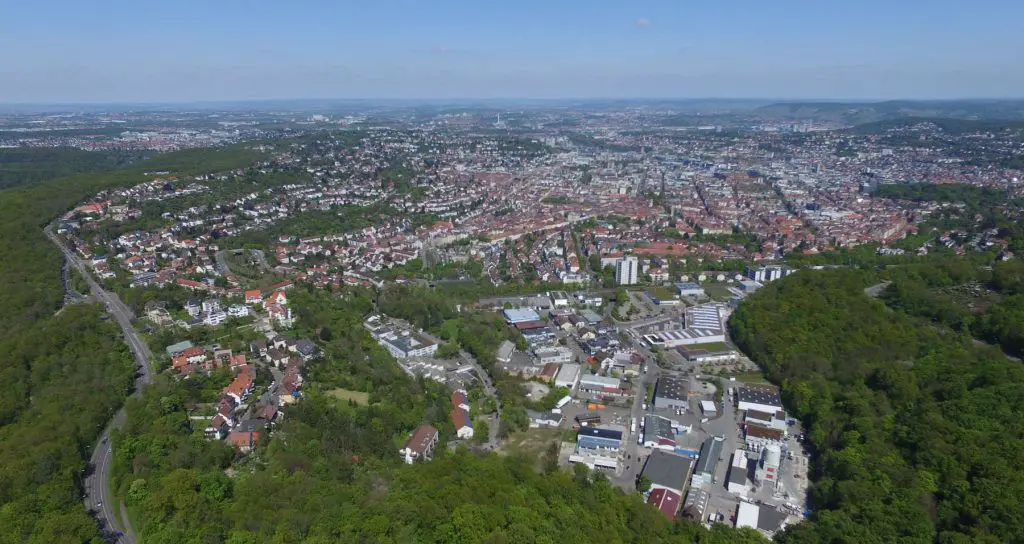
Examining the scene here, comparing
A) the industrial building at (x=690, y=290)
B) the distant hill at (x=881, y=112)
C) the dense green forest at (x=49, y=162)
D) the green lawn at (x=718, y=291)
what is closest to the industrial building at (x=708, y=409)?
the green lawn at (x=718, y=291)

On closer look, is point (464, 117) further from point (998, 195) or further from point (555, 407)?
point (555, 407)

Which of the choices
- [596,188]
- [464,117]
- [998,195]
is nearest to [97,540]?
[596,188]

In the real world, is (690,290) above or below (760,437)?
above

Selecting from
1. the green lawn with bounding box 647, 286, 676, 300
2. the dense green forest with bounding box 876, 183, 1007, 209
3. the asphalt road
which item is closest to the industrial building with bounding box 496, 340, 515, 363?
the green lawn with bounding box 647, 286, 676, 300

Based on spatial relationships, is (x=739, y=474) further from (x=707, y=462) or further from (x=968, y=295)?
(x=968, y=295)

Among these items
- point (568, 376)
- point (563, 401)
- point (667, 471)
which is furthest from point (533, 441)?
point (568, 376)

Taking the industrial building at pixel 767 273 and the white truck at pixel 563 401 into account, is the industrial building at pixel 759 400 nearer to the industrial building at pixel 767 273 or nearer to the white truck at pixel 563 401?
the white truck at pixel 563 401
